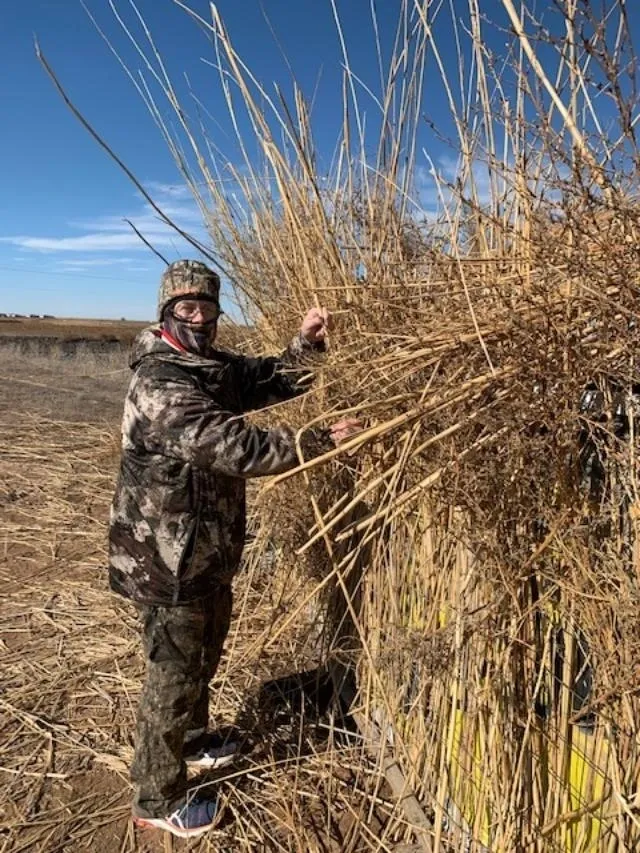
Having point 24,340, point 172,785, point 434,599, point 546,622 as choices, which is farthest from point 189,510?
point 24,340

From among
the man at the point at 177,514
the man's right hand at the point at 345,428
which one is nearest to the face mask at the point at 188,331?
the man at the point at 177,514

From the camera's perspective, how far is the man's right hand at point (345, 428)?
141cm

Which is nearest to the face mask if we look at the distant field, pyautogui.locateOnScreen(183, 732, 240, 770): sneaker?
pyautogui.locateOnScreen(183, 732, 240, 770): sneaker

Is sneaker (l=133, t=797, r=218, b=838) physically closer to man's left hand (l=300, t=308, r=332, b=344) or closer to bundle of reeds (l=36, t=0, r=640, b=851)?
bundle of reeds (l=36, t=0, r=640, b=851)

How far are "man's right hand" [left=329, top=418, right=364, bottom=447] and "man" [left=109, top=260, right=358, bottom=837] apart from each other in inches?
7.4

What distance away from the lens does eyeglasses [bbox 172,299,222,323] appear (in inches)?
70.9

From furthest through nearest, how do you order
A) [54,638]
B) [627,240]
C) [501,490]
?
1. [54,638]
2. [501,490]
3. [627,240]

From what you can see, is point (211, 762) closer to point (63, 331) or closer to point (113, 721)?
point (113, 721)

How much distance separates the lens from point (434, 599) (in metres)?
1.73

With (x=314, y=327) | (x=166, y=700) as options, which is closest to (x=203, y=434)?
(x=314, y=327)

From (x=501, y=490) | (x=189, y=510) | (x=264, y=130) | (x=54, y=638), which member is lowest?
(x=54, y=638)

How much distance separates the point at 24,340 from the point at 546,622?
14704 millimetres

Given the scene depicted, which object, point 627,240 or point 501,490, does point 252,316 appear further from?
point 627,240

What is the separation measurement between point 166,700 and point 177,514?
51 centimetres
